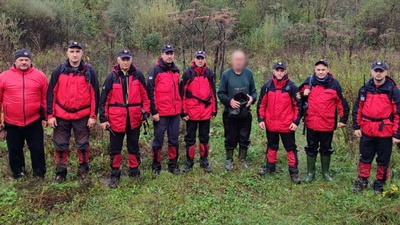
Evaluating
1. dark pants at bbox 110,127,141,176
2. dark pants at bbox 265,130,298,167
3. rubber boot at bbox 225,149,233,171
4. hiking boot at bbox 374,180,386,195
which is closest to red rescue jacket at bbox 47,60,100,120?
dark pants at bbox 110,127,141,176

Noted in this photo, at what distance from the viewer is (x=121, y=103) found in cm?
466

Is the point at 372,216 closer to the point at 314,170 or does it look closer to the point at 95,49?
the point at 314,170

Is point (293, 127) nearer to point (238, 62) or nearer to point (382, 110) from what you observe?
point (382, 110)

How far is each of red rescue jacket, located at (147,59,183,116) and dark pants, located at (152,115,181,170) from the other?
147 millimetres

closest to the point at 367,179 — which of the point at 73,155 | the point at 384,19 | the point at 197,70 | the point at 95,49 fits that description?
the point at 197,70

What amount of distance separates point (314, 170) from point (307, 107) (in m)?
1.01

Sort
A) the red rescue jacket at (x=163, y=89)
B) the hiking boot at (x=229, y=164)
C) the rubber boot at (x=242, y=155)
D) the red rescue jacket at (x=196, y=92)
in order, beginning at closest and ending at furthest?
the red rescue jacket at (x=163, y=89)
the red rescue jacket at (x=196, y=92)
the hiking boot at (x=229, y=164)
the rubber boot at (x=242, y=155)

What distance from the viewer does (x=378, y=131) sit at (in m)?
4.41

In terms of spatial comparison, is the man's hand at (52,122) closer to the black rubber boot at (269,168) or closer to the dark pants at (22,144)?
the dark pants at (22,144)

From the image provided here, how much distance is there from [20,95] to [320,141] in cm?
422

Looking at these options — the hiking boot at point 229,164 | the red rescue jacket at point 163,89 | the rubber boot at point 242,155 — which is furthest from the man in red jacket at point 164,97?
the rubber boot at point 242,155

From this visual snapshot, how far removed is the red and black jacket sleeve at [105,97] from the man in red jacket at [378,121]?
3337 mm

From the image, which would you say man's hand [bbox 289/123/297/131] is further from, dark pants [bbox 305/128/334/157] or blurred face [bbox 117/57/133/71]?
blurred face [bbox 117/57/133/71]

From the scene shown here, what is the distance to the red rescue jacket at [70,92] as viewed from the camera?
4.52 metres
